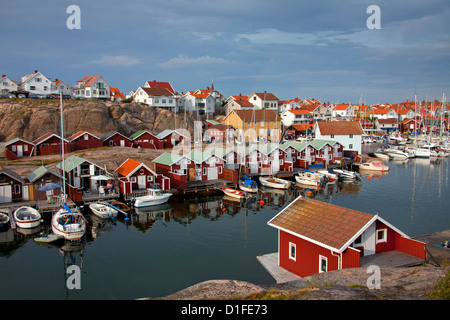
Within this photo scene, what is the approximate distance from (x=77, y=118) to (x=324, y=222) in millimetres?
62829

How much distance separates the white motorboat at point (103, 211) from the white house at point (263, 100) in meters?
70.9

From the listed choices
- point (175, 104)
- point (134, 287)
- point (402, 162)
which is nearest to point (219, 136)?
point (175, 104)

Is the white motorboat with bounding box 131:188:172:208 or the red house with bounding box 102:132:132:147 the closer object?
the white motorboat with bounding box 131:188:172:208

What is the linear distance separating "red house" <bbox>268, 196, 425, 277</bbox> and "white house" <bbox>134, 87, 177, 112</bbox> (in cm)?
7070

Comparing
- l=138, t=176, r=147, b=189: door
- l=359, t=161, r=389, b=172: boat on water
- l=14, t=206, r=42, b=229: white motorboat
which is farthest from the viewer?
l=359, t=161, r=389, b=172: boat on water

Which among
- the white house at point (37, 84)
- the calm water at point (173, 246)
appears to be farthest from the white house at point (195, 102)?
the calm water at point (173, 246)

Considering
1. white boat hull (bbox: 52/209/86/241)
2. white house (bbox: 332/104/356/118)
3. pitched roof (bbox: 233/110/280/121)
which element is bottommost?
white boat hull (bbox: 52/209/86/241)

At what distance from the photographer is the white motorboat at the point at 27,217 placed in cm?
3194

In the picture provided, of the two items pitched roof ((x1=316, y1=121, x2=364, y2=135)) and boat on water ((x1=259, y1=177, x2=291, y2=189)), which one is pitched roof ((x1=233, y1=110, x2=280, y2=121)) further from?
boat on water ((x1=259, y1=177, x2=291, y2=189))

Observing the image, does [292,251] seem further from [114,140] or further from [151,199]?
[114,140]

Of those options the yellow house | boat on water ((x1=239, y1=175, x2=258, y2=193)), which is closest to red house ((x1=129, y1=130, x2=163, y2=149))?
the yellow house

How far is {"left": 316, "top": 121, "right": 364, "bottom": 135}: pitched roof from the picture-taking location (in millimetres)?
70562

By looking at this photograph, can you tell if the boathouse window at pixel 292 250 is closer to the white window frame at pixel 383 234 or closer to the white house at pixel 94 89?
the white window frame at pixel 383 234
